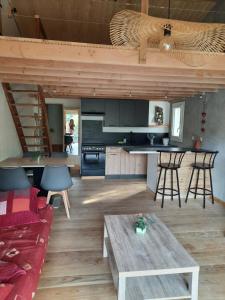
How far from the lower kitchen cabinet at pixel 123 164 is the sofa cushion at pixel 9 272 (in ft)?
14.9

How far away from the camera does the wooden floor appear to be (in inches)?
82.6

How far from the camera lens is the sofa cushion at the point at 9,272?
1537 mm

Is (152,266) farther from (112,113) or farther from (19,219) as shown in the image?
(112,113)

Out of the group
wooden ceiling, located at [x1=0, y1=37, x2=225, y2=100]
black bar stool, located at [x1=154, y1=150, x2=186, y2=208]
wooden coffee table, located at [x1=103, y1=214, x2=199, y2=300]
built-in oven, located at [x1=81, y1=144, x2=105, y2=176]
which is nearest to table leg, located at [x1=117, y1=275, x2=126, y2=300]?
wooden coffee table, located at [x1=103, y1=214, x2=199, y2=300]

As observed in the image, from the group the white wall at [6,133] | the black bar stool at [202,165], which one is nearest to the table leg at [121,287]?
the black bar stool at [202,165]

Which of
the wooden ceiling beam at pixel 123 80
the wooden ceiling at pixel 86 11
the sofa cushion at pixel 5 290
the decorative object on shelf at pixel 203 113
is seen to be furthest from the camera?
the decorative object on shelf at pixel 203 113

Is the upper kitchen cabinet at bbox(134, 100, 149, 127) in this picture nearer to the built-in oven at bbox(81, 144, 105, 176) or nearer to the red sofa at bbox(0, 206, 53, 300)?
the built-in oven at bbox(81, 144, 105, 176)

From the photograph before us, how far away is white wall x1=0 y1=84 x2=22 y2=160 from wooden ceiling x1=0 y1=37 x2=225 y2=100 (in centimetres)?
54

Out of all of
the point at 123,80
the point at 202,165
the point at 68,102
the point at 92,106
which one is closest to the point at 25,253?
the point at 123,80

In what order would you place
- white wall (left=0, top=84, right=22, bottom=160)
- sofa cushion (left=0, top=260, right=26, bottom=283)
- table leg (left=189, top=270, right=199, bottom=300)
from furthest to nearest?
1. white wall (left=0, top=84, right=22, bottom=160)
2. table leg (left=189, top=270, right=199, bottom=300)
3. sofa cushion (left=0, top=260, right=26, bottom=283)

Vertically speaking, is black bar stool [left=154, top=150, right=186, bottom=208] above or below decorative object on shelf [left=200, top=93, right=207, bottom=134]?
below

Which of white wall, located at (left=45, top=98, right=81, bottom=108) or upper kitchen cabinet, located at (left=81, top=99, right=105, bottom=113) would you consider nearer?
upper kitchen cabinet, located at (left=81, top=99, right=105, bottom=113)

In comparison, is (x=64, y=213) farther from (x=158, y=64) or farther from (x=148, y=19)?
(x=148, y=19)

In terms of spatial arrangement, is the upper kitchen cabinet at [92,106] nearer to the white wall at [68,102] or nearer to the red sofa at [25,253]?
the white wall at [68,102]
